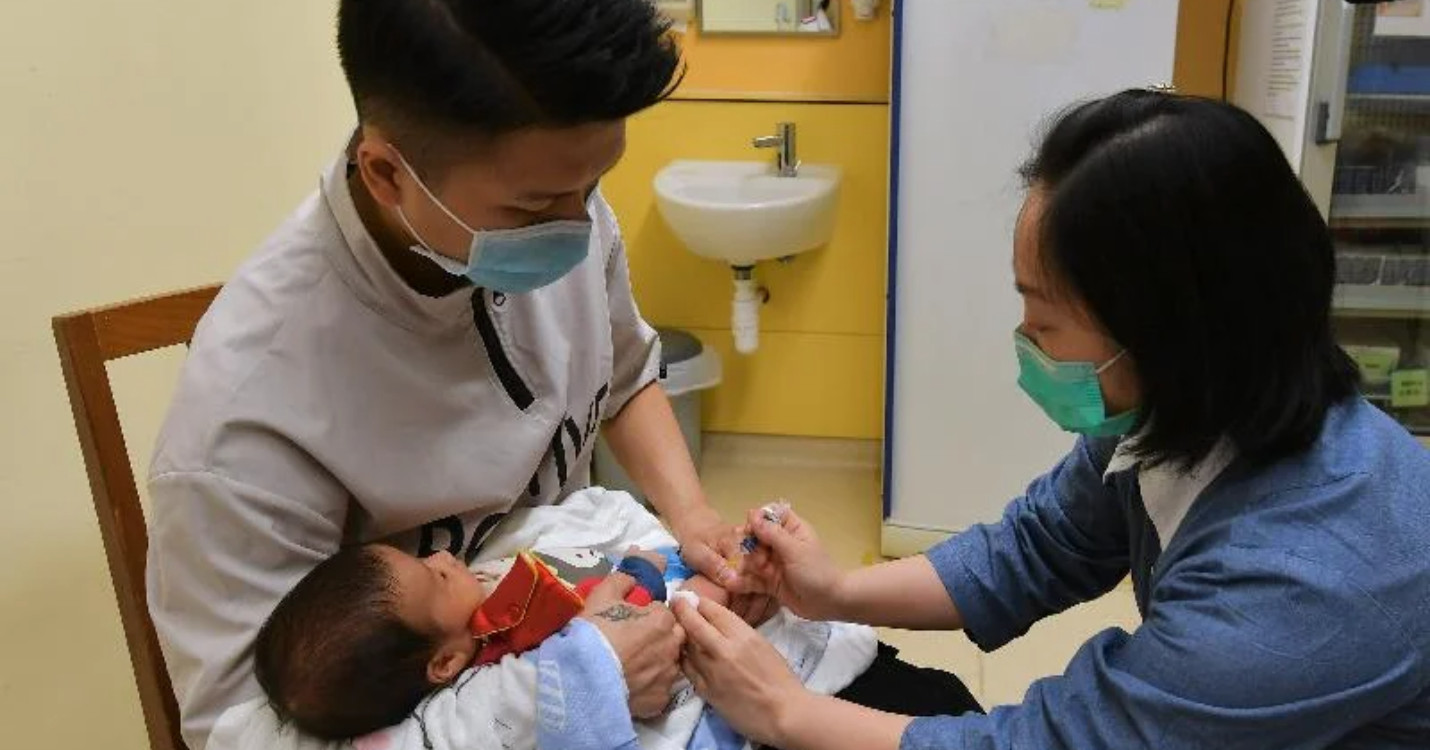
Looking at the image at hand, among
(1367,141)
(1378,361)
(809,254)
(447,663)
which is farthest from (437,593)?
(1378,361)

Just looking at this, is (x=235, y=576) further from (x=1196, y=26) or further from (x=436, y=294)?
(x=1196, y=26)

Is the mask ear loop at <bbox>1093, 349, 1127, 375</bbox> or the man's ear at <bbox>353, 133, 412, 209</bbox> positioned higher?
the man's ear at <bbox>353, 133, 412, 209</bbox>

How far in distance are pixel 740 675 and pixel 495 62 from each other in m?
0.59

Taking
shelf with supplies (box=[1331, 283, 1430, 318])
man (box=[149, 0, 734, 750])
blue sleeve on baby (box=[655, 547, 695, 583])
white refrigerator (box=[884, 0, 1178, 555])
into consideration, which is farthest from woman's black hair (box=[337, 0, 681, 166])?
shelf with supplies (box=[1331, 283, 1430, 318])

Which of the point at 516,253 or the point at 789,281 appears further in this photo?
the point at 789,281

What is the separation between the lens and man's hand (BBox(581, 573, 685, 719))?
3.35 feet

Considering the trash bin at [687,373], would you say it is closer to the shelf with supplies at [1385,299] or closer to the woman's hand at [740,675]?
the shelf with supplies at [1385,299]

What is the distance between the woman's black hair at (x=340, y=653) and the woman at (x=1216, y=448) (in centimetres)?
38

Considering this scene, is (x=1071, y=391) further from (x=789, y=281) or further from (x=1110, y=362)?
(x=789, y=281)

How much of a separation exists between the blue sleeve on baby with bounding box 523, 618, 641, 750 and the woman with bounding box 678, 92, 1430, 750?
0.62ft

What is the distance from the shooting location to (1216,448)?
932 mm

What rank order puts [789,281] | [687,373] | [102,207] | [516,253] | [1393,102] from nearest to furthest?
[516,253] → [102,207] → [1393,102] → [687,373] → [789,281]

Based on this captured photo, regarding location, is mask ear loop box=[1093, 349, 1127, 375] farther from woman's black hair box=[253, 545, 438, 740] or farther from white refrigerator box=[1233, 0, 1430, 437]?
white refrigerator box=[1233, 0, 1430, 437]

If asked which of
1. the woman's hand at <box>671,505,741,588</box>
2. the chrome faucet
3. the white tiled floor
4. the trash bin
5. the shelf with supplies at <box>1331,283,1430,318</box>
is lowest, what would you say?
the white tiled floor
